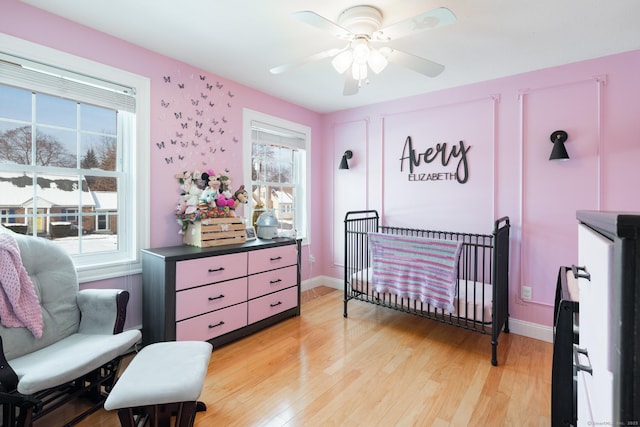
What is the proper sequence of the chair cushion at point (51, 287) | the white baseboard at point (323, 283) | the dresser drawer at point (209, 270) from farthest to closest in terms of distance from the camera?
the white baseboard at point (323, 283), the dresser drawer at point (209, 270), the chair cushion at point (51, 287)

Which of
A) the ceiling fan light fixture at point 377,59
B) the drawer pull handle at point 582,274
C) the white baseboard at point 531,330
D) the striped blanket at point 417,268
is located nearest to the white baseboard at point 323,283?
the striped blanket at point 417,268

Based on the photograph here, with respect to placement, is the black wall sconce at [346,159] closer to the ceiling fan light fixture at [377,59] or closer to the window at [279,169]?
the window at [279,169]

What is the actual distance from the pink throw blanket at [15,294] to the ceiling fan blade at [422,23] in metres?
2.23

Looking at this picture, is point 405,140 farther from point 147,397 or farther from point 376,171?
point 147,397

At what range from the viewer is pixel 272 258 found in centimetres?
277

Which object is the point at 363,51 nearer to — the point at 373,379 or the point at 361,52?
the point at 361,52

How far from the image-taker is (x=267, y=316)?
8.97ft

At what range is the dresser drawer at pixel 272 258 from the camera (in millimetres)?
2617

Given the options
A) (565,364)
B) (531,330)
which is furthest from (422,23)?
(531,330)

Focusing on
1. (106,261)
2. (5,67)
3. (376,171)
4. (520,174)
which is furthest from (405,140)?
(5,67)

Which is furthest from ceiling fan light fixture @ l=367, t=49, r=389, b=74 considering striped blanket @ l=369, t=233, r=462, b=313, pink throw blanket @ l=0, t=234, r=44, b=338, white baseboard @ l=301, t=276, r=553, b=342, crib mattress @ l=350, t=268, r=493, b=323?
white baseboard @ l=301, t=276, r=553, b=342

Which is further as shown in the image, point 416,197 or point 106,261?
point 416,197

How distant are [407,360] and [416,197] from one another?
171 cm

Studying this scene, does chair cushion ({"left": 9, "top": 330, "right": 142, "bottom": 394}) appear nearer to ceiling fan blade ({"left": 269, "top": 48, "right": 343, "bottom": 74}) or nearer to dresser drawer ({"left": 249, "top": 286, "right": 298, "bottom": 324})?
dresser drawer ({"left": 249, "top": 286, "right": 298, "bottom": 324})
